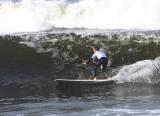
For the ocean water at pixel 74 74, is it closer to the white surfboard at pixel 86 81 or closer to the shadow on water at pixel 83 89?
the shadow on water at pixel 83 89

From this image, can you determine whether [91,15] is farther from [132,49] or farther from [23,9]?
[132,49]

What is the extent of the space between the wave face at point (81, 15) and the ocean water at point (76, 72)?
233 millimetres

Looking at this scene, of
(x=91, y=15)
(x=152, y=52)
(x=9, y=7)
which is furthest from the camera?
(x=9, y=7)

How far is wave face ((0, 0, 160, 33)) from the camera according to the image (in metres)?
56.4

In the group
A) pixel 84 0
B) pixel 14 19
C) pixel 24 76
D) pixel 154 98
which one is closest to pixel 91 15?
pixel 84 0

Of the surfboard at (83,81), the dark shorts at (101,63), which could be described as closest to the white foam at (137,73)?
the dark shorts at (101,63)

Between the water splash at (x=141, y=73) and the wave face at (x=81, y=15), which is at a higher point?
the wave face at (x=81, y=15)

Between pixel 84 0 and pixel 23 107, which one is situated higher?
pixel 84 0

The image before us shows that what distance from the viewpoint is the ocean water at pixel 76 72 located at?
21031 millimetres

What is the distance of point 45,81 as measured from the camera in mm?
30812

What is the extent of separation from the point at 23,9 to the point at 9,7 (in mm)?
1876

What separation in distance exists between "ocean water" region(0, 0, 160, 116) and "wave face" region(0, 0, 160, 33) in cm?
23

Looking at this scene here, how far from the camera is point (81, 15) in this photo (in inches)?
2329

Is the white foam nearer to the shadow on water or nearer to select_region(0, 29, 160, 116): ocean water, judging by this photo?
select_region(0, 29, 160, 116): ocean water
